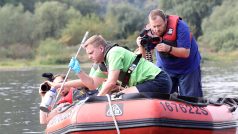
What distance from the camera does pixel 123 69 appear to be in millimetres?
7820

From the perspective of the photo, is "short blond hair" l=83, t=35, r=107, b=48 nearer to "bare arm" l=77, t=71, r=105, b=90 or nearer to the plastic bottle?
"bare arm" l=77, t=71, r=105, b=90

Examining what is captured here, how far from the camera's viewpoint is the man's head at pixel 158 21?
8.37m

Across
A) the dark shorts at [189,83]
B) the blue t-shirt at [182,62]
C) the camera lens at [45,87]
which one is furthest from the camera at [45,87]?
the dark shorts at [189,83]

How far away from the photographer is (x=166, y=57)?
912cm

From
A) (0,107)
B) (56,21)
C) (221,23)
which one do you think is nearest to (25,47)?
(56,21)

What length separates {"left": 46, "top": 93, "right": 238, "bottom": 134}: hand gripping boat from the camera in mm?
7301

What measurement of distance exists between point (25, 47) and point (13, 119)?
2183 inches

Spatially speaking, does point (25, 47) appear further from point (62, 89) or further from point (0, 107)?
point (62, 89)

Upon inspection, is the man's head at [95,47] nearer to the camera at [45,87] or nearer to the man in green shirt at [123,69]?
the man in green shirt at [123,69]

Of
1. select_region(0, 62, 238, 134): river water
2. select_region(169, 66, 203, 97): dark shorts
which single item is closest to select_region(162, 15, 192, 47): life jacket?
select_region(169, 66, 203, 97): dark shorts

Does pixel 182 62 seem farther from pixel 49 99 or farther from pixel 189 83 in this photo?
pixel 49 99

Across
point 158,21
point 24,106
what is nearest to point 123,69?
point 158,21

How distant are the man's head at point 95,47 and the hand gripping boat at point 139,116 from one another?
499mm

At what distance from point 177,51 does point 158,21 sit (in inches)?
21.8
